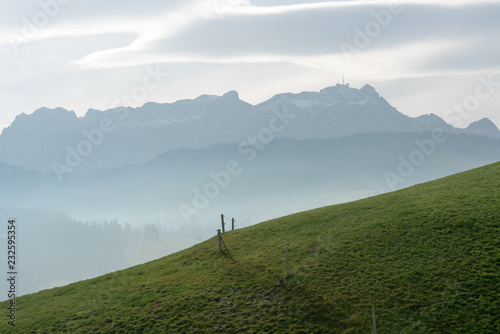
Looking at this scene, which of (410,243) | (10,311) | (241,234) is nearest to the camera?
(410,243)

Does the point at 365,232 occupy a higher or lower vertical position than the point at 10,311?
higher

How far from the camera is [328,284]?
41.9 m

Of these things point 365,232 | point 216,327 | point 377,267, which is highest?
point 365,232

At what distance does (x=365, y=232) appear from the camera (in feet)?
166

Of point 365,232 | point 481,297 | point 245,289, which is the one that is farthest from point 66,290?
point 481,297

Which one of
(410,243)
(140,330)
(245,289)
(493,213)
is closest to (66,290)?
(140,330)

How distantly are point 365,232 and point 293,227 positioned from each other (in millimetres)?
11083

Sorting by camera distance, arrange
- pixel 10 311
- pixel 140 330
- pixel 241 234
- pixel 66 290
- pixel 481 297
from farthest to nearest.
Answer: pixel 241 234
pixel 66 290
pixel 10 311
pixel 140 330
pixel 481 297

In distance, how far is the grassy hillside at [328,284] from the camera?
37.2m

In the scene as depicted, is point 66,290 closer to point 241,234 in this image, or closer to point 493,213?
point 241,234

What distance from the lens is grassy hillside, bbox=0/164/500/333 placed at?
37.2 m

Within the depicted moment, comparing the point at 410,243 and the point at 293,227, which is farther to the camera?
the point at 293,227

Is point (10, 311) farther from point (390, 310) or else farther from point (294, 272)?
point (390, 310)

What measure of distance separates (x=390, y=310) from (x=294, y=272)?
10557 millimetres
